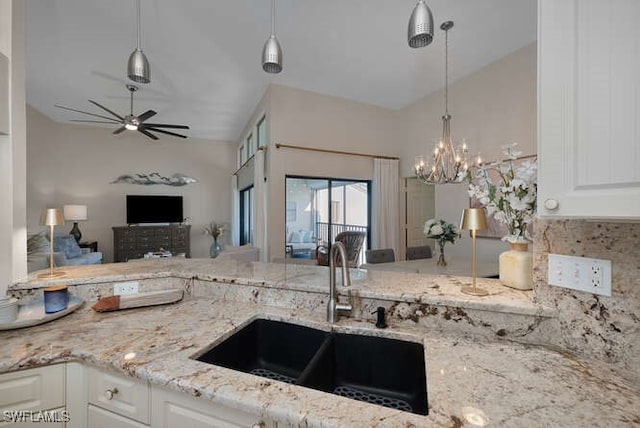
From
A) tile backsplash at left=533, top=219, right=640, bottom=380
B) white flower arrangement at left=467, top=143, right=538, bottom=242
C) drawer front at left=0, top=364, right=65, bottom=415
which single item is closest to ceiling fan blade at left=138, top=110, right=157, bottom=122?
drawer front at left=0, top=364, right=65, bottom=415

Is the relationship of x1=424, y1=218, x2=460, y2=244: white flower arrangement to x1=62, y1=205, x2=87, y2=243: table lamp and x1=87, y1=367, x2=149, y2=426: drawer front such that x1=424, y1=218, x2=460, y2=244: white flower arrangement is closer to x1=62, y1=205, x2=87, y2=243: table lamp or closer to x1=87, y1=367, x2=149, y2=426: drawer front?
x1=87, y1=367, x2=149, y2=426: drawer front

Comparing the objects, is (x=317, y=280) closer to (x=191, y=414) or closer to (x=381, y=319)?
(x=381, y=319)

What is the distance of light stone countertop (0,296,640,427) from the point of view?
2.07 feet

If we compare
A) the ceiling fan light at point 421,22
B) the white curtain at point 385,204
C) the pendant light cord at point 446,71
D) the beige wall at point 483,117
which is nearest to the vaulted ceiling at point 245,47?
the pendant light cord at point 446,71

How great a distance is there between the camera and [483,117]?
3746 millimetres

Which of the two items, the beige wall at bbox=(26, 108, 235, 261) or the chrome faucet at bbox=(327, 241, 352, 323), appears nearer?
the chrome faucet at bbox=(327, 241, 352, 323)

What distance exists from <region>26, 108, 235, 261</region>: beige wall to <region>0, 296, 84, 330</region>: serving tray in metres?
4.94

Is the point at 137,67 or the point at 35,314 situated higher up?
the point at 137,67

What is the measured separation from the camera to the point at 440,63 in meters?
3.56

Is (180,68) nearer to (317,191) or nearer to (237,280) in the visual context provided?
(317,191)

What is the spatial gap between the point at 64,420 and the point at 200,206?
19.9 ft

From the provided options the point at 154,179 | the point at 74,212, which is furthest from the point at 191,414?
the point at 154,179

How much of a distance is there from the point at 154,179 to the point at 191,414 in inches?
258

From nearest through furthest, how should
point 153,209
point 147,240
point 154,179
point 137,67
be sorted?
point 137,67 → point 147,240 → point 153,209 → point 154,179
